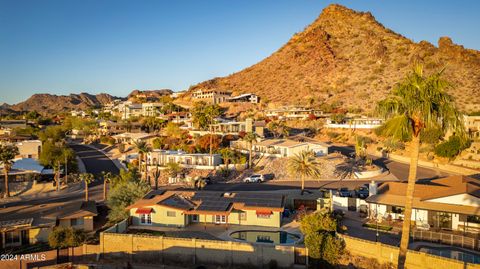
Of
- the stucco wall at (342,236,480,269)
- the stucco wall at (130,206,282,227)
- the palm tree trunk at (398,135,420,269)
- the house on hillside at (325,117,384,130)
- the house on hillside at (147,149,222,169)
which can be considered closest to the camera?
the palm tree trunk at (398,135,420,269)

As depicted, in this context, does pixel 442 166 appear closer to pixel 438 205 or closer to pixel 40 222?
pixel 438 205

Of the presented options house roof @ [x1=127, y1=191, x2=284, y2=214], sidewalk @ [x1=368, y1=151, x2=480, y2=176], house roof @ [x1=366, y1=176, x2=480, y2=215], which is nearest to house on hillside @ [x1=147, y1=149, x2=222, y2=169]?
house roof @ [x1=127, y1=191, x2=284, y2=214]

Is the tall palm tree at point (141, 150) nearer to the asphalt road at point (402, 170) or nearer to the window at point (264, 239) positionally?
the window at point (264, 239)

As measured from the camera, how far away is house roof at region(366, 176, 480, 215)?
27.4 metres

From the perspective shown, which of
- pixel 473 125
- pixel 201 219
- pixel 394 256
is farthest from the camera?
pixel 473 125

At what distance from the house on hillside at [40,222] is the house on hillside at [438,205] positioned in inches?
1023

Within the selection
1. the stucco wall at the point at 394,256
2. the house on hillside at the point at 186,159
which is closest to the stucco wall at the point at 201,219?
the stucco wall at the point at 394,256

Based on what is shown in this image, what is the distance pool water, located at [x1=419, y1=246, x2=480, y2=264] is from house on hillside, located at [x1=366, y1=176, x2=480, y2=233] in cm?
396

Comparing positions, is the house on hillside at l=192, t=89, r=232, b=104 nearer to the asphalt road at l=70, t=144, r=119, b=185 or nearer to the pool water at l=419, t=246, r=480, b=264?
the asphalt road at l=70, t=144, r=119, b=185

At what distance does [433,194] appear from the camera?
29219mm

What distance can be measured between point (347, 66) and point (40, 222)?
12886 cm

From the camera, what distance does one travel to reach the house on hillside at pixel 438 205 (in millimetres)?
26734

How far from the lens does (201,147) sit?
205ft

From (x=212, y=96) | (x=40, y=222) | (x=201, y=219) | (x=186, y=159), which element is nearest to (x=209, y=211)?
(x=201, y=219)
